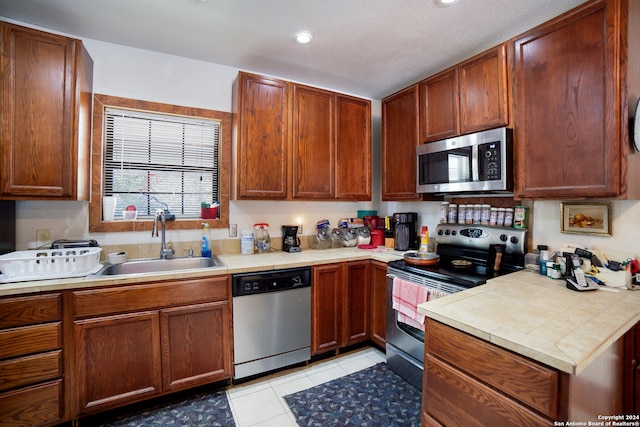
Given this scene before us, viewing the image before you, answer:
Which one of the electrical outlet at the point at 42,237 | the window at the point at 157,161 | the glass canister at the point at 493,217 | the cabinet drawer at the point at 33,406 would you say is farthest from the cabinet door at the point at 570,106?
the electrical outlet at the point at 42,237

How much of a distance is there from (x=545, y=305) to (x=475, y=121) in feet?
4.35

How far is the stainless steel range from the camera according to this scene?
1905mm

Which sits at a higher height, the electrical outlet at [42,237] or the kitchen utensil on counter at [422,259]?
the electrical outlet at [42,237]

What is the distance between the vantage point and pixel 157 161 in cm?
244

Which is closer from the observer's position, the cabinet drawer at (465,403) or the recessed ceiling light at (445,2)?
the cabinet drawer at (465,403)

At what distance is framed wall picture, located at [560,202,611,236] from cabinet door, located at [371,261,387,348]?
1260 millimetres

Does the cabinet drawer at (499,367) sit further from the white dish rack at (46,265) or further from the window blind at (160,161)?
the window blind at (160,161)

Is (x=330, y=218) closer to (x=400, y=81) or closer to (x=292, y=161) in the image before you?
(x=292, y=161)

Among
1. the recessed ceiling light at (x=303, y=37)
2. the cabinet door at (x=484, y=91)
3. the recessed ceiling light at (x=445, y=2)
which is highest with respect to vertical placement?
the recessed ceiling light at (x=303, y=37)

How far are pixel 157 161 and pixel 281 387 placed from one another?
2083 millimetres

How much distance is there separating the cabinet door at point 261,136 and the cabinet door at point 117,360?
3.79ft

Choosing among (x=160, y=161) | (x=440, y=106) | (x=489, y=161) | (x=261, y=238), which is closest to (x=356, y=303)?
(x=261, y=238)

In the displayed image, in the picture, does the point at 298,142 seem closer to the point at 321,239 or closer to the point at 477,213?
the point at 321,239

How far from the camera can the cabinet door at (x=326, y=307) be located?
2.34 metres
